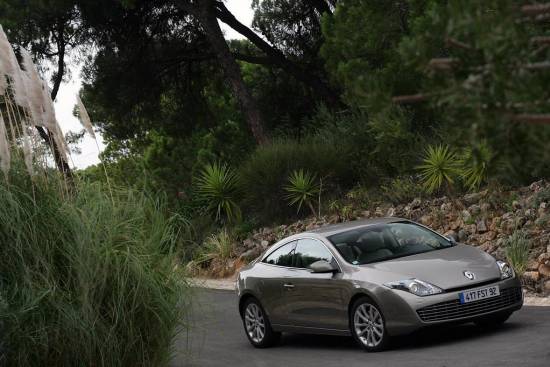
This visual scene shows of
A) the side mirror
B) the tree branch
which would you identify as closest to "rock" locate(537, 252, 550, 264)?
the side mirror

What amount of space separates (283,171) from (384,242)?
13.3m

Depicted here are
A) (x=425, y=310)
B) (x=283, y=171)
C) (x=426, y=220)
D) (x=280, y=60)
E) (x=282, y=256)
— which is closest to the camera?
(x=425, y=310)

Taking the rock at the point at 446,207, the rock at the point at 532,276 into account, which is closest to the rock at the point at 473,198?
the rock at the point at 446,207

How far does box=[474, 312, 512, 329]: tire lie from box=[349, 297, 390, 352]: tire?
1049 millimetres

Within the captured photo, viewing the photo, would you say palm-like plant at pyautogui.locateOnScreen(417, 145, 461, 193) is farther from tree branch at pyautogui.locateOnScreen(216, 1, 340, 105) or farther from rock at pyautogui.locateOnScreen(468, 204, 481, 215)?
tree branch at pyautogui.locateOnScreen(216, 1, 340, 105)

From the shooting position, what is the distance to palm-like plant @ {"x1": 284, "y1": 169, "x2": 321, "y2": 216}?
85.7 ft

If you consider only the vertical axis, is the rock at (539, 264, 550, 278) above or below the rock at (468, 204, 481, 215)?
below

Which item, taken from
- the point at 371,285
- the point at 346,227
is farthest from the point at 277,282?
the point at 371,285

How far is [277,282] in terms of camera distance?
14336 millimetres

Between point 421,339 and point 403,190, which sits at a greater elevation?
point 403,190

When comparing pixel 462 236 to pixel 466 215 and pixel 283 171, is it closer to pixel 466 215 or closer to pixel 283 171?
pixel 466 215

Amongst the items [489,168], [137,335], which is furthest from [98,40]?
[489,168]

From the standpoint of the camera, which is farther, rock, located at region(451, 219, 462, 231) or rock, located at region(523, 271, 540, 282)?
rock, located at region(451, 219, 462, 231)

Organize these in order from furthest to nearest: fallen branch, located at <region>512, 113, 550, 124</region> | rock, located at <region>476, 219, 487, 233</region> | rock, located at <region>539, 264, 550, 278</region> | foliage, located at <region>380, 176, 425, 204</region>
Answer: foliage, located at <region>380, 176, 425, 204</region>, rock, located at <region>476, 219, 487, 233</region>, rock, located at <region>539, 264, 550, 278</region>, fallen branch, located at <region>512, 113, 550, 124</region>
